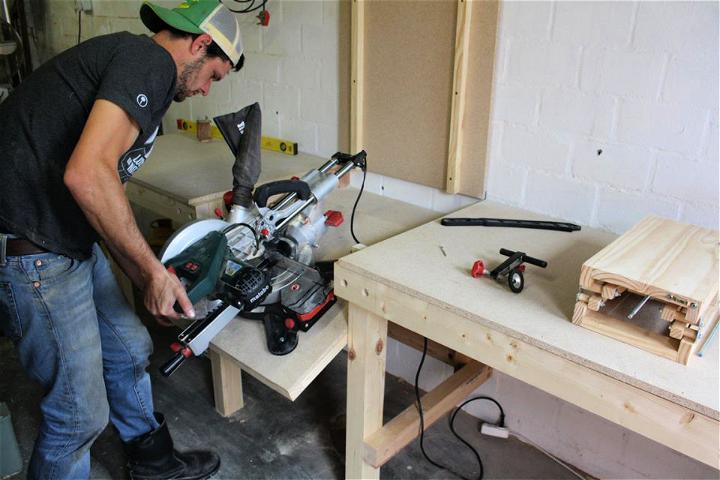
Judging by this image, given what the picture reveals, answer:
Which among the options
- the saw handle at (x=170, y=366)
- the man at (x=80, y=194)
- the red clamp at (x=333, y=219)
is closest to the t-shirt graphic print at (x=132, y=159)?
the man at (x=80, y=194)

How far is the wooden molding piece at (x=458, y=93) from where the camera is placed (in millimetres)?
1821

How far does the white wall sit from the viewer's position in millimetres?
1516

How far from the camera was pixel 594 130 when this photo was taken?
66.9 inches

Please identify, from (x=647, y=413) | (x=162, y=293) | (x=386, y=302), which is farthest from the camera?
(x=386, y=302)

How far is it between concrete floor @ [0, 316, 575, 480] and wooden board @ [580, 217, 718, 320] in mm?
1028

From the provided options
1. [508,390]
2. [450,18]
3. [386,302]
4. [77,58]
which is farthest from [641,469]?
[77,58]

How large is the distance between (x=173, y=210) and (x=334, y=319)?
78 cm

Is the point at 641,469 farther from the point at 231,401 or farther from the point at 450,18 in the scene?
the point at 450,18

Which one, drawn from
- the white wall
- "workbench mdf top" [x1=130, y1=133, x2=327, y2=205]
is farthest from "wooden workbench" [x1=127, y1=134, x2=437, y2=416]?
the white wall

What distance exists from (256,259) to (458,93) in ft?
2.97

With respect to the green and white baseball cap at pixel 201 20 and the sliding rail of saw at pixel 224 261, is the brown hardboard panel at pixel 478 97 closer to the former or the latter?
the sliding rail of saw at pixel 224 261

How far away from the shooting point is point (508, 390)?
6.95 feet

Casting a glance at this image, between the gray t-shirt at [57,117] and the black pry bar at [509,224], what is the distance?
89 centimetres

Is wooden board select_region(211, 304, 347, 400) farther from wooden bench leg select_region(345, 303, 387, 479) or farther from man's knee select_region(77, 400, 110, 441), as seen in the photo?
man's knee select_region(77, 400, 110, 441)
